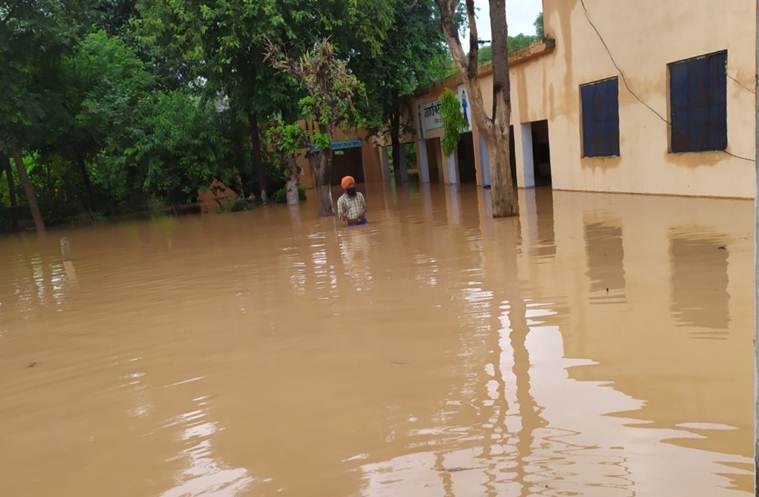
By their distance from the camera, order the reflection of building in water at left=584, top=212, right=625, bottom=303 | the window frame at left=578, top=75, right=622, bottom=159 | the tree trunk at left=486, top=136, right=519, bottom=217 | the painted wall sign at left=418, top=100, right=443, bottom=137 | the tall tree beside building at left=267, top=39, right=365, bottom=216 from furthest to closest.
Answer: the painted wall sign at left=418, top=100, right=443, bottom=137
the tall tree beside building at left=267, top=39, right=365, bottom=216
the window frame at left=578, top=75, right=622, bottom=159
the tree trunk at left=486, top=136, right=519, bottom=217
the reflection of building in water at left=584, top=212, right=625, bottom=303

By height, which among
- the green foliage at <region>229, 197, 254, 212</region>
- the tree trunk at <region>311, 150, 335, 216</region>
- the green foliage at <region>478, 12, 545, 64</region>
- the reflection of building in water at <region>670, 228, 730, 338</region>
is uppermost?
the green foliage at <region>478, 12, 545, 64</region>

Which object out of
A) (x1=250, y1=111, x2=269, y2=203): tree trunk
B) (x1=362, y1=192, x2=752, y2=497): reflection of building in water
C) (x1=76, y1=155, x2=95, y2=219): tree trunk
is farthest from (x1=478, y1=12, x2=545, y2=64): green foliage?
(x1=362, y1=192, x2=752, y2=497): reflection of building in water

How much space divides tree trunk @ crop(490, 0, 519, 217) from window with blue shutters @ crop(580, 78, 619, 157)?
4.45m

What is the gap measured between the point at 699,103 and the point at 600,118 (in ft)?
11.5

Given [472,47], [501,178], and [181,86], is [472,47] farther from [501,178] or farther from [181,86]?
[181,86]

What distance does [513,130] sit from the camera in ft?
70.2

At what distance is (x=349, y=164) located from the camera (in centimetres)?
4600

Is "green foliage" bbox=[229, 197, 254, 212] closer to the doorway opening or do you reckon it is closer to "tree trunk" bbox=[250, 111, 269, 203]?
"tree trunk" bbox=[250, 111, 269, 203]

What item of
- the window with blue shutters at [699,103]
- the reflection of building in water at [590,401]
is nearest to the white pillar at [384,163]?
the window with blue shutters at [699,103]

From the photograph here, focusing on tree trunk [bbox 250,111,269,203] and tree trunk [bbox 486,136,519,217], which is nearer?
tree trunk [bbox 486,136,519,217]

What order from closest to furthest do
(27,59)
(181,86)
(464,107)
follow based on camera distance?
1. (27,59)
2. (464,107)
3. (181,86)

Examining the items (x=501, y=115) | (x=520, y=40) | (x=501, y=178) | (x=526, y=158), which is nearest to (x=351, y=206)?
(x=501, y=178)

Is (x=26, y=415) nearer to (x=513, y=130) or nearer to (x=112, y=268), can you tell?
(x=112, y=268)

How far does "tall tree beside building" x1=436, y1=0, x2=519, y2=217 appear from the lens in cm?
1227
